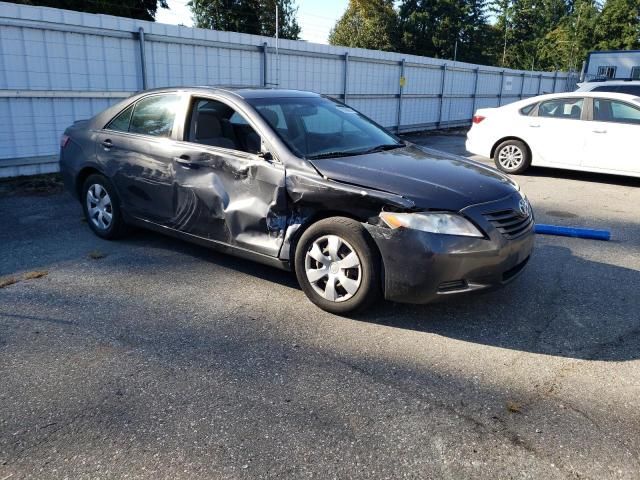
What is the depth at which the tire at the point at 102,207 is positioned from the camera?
5.32 m

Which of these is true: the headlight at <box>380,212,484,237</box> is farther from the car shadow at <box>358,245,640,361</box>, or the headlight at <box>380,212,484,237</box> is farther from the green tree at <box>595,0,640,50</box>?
the green tree at <box>595,0,640,50</box>

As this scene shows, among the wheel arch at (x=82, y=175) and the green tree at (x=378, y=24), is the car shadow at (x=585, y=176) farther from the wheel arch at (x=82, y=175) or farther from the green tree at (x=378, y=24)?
the green tree at (x=378, y=24)

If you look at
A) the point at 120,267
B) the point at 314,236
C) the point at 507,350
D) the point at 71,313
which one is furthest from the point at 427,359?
the point at 120,267

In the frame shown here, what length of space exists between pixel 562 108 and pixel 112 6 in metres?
27.3

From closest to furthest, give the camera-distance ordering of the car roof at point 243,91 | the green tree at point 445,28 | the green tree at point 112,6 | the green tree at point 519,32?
1. the car roof at point 243,91
2. the green tree at point 112,6
3. the green tree at point 445,28
4. the green tree at point 519,32

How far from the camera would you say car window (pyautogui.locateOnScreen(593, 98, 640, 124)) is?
28.0 feet

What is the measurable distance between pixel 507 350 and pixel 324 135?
222 cm

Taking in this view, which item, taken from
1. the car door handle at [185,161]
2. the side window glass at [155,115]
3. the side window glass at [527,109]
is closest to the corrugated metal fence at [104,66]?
the side window glass at [155,115]

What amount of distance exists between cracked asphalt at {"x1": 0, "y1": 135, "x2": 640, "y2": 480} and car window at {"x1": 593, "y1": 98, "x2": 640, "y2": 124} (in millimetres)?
4708

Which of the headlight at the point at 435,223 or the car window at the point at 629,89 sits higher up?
the car window at the point at 629,89

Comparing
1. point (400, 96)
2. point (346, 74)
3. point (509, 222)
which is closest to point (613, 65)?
point (400, 96)

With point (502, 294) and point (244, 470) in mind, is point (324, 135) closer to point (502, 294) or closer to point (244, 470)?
point (502, 294)

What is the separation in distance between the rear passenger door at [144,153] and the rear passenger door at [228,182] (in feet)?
0.55

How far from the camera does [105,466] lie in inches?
92.9
